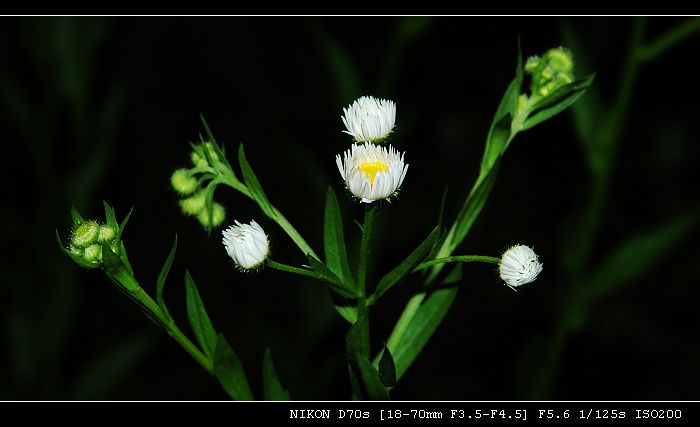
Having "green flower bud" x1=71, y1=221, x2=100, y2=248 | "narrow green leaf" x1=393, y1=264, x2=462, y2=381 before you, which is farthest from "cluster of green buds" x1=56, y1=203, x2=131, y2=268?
"narrow green leaf" x1=393, y1=264, x2=462, y2=381

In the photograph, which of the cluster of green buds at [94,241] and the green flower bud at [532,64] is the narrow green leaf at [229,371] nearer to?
the cluster of green buds at [94,241]

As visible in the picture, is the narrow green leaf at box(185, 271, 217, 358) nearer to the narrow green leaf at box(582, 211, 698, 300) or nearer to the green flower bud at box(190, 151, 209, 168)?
the green flower bud at box(190, 151, 209, 168)

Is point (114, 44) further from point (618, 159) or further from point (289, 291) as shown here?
point (618, 159)

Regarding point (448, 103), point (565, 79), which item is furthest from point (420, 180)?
point (565, 79)

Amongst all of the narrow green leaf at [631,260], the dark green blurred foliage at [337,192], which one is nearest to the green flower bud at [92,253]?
the dark green blurred foliage at [337,192]

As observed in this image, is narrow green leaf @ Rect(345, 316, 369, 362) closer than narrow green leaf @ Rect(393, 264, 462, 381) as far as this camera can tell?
Yes

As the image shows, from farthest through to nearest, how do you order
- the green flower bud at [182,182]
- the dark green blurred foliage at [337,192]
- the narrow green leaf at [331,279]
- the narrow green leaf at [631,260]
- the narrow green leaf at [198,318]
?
1. the dark green blurred foliage at [337,192]
2. the narrow green leaf at [631,260]
3. the green flower bud at [182,182]
4. the narrow green leaf at [198,318]
5. the narrow green leaf at [331,279]

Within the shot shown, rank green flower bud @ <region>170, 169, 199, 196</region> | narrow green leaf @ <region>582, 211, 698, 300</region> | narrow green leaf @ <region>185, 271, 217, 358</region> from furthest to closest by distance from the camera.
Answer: narrow green leaf @ <region>582, 211, 698, 300</region> → green flower bud @ <region>170, 169, 199, 196</region> → narrow green leaf @ <region>185, 271, 217, 358</region>
